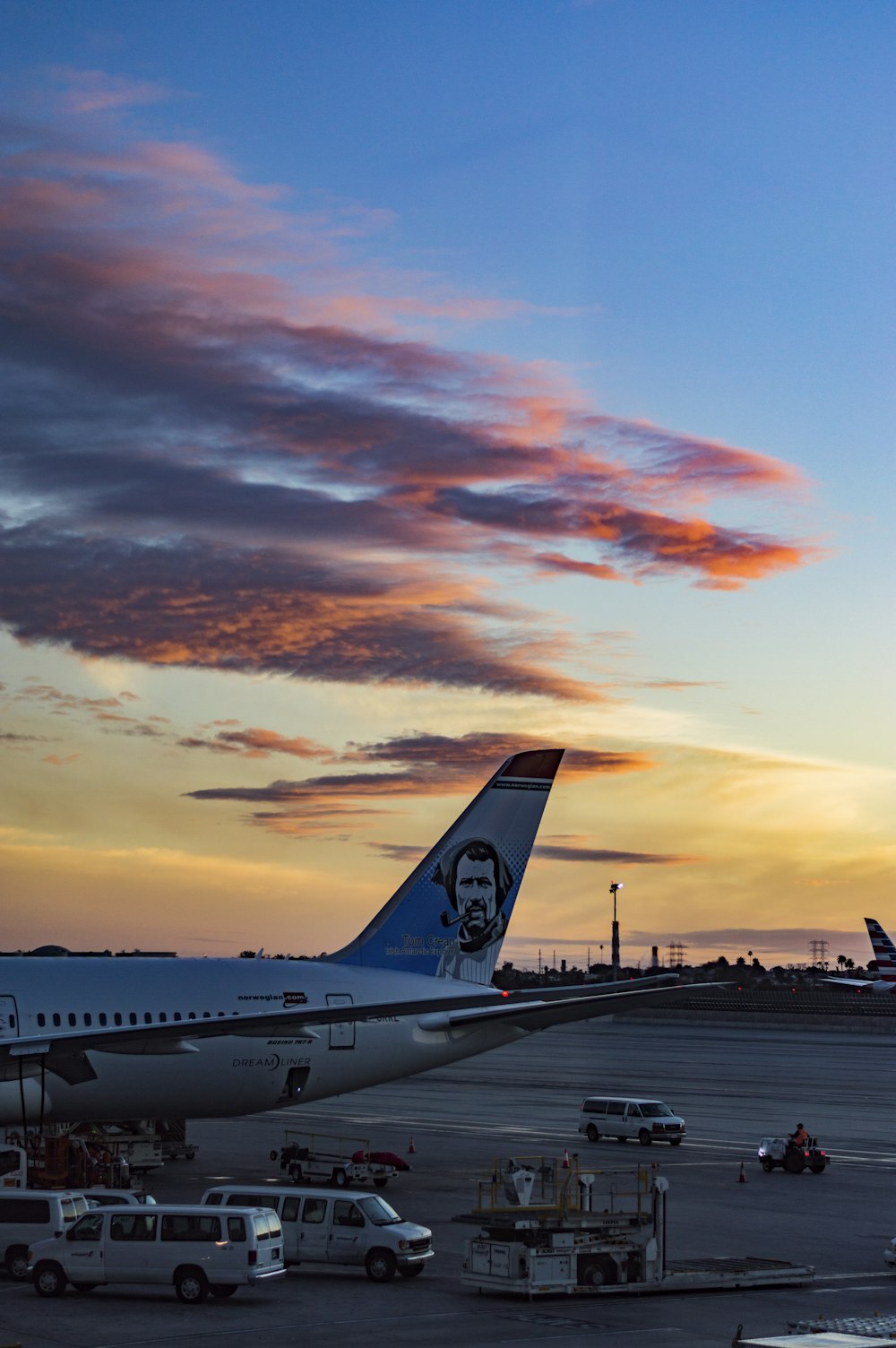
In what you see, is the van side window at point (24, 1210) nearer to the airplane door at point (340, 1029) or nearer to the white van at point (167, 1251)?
the white van at point (167, 1251)

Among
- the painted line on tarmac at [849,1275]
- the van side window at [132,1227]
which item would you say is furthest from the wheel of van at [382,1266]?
the painted line on tarmac at [849,1275]

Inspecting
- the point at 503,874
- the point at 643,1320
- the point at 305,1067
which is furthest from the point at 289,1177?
the point at 643,1320

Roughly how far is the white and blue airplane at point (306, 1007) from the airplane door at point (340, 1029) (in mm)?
63

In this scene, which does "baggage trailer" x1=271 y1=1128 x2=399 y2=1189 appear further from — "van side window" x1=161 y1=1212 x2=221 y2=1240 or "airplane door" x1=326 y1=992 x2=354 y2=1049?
"van side window" x1=161 y1=1212 x2=221 y2=1240

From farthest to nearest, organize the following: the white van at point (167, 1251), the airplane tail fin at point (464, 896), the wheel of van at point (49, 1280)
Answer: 1. the airplane tail fin at point (464, 896)
2. the wheel of van at point (49, 1280)
3. the white van at point (167, 1251)

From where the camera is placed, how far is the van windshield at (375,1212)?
119ft

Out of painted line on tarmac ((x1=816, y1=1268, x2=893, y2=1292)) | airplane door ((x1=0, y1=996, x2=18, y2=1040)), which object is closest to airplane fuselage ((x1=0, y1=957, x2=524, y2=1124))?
airplane door ((x1=0, y1=996, x2=18, y2=1040))

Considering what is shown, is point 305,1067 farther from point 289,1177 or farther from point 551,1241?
point 551,1241

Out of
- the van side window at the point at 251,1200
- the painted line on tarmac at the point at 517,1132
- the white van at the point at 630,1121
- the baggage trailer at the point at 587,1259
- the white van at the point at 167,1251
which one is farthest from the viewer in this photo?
the white van at the point at 630,1121

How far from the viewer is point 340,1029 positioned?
179 ft

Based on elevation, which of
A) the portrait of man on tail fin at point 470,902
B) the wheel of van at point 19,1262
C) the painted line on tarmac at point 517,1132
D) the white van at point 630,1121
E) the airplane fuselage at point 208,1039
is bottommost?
the painted line on tarmac at point 517,1132

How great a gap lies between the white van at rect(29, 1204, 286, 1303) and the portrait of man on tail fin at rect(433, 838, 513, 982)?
24.6 m

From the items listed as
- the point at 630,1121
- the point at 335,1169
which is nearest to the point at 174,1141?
the point at 335,1169

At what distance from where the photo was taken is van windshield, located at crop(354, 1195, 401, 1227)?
3628cm
